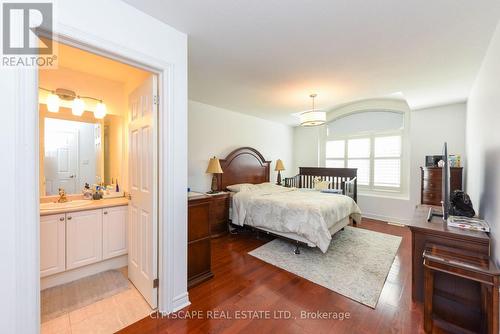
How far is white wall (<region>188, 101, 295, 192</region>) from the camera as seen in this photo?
12.6 feet

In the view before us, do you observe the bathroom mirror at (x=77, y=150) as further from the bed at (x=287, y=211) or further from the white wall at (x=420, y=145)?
the white wall at (x=420, y=145)

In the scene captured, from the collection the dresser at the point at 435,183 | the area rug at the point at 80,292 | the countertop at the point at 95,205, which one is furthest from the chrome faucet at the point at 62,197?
the dresser at the point at 435,183

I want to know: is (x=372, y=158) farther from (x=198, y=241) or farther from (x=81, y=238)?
(x=81, y=238)

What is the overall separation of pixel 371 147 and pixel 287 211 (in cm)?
332

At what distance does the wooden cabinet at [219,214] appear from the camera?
3590 millimetres

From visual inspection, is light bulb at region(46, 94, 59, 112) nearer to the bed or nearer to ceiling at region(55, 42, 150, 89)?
ceiling at region(55, 42, 150, 89)

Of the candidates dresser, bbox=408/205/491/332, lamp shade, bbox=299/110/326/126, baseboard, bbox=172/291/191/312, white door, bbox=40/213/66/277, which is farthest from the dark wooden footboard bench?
white door, bbox=40/213/66/277

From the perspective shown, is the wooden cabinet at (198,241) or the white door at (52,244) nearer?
the white door at (52,244)

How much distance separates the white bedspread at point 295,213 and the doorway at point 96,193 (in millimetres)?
1801

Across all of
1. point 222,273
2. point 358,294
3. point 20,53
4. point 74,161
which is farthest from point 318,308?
point 74,161

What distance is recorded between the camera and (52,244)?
2.01 meters

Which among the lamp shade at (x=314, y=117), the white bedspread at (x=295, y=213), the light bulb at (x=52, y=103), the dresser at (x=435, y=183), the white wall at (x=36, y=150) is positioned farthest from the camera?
the lamp shade at (x=314, y=117)

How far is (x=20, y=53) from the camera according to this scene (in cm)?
110

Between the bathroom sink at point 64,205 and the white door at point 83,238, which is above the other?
the bathroom sink at point 64,205
